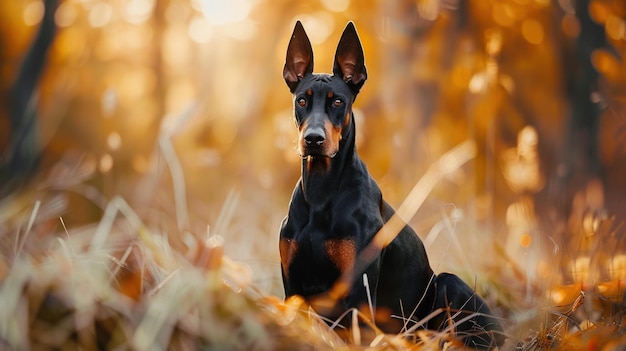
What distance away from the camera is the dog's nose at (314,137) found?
3560 millimetres

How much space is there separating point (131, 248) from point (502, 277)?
3.85 m

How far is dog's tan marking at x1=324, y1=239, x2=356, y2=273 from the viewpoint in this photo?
362cm

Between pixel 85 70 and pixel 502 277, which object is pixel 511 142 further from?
pixel 85 70

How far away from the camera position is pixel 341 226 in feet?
12.1

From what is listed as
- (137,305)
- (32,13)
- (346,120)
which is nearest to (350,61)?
(346,120)

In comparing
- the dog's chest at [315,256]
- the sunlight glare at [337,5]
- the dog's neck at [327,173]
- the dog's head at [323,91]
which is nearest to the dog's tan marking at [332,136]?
the dog's head at [323,91]

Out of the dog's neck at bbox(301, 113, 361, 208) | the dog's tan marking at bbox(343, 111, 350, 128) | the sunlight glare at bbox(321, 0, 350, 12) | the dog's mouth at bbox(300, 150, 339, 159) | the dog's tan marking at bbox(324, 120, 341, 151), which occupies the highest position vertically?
the sunlight glare at bbox(321, 0, 350, 12)

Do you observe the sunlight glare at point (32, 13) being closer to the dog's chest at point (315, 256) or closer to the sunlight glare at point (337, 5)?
the sunlight glare at point (337, 5)

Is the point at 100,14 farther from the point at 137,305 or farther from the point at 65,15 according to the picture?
the point at 137,305

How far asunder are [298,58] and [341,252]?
1205 millimetres

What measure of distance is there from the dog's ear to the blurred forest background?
875 millimetres

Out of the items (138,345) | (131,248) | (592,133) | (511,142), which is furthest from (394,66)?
(138,345)

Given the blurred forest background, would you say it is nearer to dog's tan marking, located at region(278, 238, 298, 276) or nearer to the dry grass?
dog's tan marking, located at region(278, 238, 298, 276)

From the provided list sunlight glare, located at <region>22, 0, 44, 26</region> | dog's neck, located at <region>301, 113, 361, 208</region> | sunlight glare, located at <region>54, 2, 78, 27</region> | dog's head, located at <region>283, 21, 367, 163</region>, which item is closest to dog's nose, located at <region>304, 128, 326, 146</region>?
dog's head, located at <region>283, 21, 367, 163</region>
